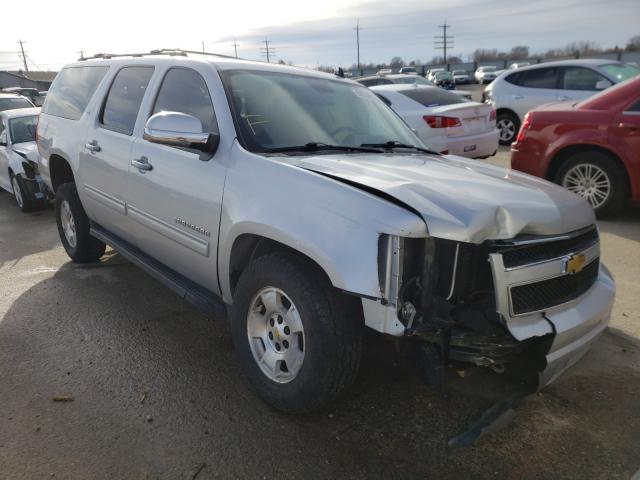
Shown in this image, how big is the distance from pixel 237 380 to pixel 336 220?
1.41 metres

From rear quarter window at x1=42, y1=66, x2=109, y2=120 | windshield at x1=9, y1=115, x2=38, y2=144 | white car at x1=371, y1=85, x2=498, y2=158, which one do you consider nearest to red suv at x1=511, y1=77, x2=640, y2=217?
white car at x1=371, y1=85, x2=498, y2=158

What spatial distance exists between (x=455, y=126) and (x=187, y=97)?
5674mm

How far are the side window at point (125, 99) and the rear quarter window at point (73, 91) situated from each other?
0.40 metres

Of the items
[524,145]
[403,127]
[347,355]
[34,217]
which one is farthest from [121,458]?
[34,217]

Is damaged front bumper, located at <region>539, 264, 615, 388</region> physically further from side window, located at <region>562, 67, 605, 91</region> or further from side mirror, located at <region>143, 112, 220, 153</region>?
side window, located at <region>562, 67, 605, 91</region>

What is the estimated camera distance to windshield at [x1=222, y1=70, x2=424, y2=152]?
312 centimetres

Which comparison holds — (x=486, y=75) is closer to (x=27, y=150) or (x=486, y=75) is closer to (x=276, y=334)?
(x=27, y=150)

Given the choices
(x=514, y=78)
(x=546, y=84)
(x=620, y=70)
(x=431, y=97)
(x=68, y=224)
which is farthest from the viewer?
(x=514, y=78)

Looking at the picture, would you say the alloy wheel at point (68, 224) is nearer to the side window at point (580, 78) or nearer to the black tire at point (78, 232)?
the black tire at point (78, 232)

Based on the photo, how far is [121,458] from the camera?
8.23 ft

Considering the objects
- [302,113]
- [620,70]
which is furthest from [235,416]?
[620,70]

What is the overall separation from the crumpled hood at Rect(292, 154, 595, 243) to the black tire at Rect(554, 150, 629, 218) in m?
3.61

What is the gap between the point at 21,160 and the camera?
25.7ft

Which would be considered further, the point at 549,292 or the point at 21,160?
the point at 21,160
